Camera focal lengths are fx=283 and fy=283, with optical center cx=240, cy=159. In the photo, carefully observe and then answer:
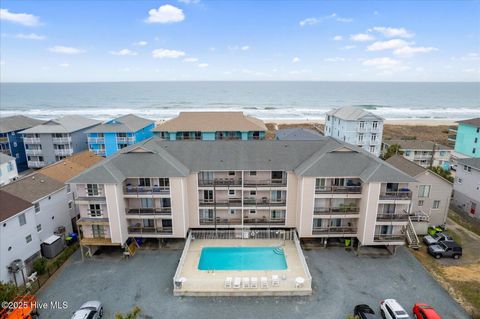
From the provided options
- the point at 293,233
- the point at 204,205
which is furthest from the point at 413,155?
the point at 204,205

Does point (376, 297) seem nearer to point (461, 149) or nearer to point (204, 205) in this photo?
point (204, 205)

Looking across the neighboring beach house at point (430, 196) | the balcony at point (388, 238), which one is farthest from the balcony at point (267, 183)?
the neighboring beach house at point (430, 196)

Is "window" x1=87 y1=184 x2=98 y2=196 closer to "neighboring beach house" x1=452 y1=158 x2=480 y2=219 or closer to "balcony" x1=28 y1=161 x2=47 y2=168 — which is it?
"balcony" x1=28 y1=161 x2=47 y2=168

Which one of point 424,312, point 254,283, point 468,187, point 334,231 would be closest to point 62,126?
point 254,283

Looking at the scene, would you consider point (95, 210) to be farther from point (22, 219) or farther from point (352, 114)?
point (352, 114)

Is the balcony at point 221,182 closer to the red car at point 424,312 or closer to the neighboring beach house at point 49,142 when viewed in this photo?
the red car at point 424,312

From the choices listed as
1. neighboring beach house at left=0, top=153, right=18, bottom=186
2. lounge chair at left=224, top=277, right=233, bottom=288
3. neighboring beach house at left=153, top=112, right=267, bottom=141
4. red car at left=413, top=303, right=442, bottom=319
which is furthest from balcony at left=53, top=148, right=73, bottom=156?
red car at left=413, top=303, right=442, bottom=319
